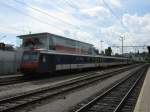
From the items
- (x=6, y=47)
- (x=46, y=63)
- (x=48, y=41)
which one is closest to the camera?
(x=46, y=63)

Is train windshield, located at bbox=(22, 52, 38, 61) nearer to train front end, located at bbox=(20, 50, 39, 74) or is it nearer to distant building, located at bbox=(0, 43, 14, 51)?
train front end, located at bbox=(20, 50, 39, 74)

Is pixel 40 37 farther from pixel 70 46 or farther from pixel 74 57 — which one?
pixel 74 57

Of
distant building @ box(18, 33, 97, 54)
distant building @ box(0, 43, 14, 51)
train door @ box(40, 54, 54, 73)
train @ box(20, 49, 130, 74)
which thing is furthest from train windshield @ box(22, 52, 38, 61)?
distant building @ box(18, 33, 97, 54)

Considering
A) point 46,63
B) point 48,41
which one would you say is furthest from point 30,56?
point 48,41

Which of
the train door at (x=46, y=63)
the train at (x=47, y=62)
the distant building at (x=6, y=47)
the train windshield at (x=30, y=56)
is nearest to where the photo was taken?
the train at (x=47, y=62)

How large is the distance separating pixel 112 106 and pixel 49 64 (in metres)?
17.7

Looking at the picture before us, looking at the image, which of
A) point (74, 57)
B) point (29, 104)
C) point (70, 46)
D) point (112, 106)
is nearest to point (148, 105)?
point (112, 106)

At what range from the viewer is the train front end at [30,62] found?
28619 mm

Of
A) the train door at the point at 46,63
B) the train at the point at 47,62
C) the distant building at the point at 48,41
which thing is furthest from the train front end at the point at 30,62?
the distant building at the point at 48,41

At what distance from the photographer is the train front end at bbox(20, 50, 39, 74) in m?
28.6

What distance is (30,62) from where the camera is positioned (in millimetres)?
29062

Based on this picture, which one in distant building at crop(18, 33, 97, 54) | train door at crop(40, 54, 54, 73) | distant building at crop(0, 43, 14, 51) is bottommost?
train door at crop(40, 54, 54, 73)

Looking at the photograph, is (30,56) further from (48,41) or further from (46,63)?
(48,41)

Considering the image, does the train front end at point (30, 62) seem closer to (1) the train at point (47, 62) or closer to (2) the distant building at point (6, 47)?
(1) the train at point (47, 62)
